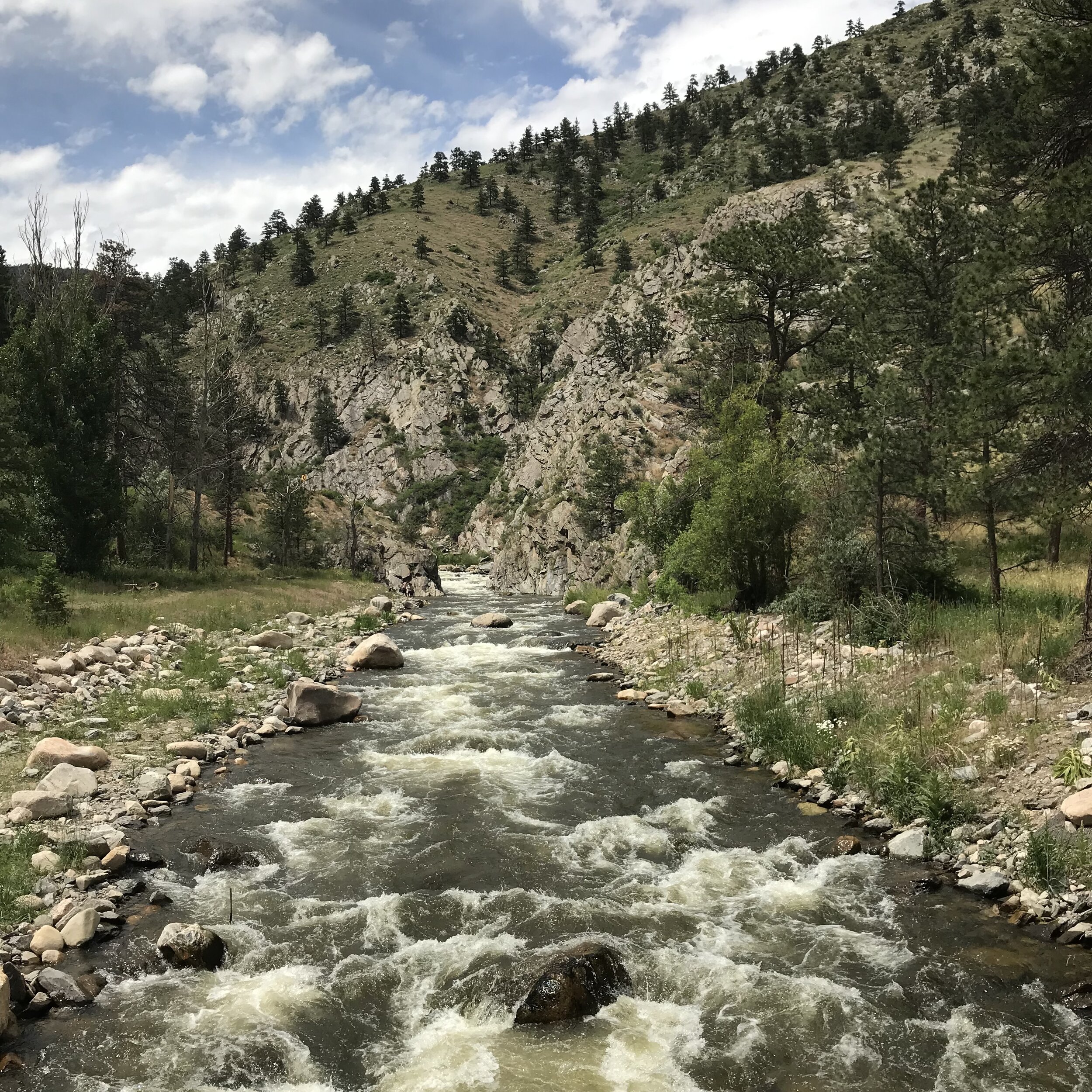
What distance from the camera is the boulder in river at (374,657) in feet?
87.0

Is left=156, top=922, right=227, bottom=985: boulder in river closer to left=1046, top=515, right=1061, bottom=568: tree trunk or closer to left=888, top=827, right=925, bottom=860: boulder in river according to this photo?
left=888, top=827, right=925, bottom=860: boulder in river

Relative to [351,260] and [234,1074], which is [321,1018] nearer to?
[234,1074]

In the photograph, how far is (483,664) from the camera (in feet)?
88.7

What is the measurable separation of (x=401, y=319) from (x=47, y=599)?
10159 cm

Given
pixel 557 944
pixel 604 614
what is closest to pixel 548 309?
pixel 604 614

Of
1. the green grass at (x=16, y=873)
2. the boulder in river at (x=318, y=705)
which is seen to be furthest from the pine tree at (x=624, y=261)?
the green grass at (x=16, y=873)

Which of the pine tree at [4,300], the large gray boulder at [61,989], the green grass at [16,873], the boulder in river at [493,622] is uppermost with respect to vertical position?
the pine tree at [4,300]

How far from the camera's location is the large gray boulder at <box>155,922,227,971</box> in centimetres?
880

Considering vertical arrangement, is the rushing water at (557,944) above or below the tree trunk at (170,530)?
below

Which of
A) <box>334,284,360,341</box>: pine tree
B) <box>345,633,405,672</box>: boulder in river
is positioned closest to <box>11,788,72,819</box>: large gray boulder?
<box>345,633,405,672</box>: boulder in river

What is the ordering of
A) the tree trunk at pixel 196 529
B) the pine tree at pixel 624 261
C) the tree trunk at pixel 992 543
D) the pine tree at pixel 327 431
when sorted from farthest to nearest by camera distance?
the pine tree at pixel 327 431 < the pine tree at pixel 624 261 < the tree trunk at pixel 196 529 < the tree trunk at pixel 992 543

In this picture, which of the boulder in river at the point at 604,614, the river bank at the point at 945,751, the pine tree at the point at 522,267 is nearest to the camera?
the river bank at the point at 945,751

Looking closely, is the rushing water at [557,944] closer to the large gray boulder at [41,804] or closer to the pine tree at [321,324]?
the large gray boulder at [41,804]

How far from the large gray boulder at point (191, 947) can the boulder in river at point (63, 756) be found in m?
6.05
